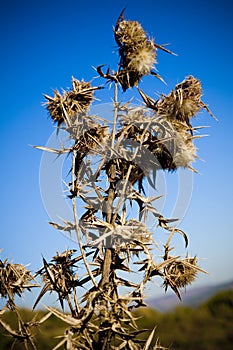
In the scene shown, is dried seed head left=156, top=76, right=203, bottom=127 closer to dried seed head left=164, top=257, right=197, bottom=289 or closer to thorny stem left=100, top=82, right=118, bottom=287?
thorny stem left=100, top=82, right=118, bottom=287

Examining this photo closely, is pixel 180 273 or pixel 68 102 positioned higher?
pixel 68 102

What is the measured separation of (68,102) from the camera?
9.42ft

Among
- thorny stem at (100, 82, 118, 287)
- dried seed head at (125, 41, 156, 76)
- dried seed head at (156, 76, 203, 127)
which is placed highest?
dried seed head at (125, 41, 156, 76)

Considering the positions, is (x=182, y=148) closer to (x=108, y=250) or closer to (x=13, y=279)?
(x=108, y=250)

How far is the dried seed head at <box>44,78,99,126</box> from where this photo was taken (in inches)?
112

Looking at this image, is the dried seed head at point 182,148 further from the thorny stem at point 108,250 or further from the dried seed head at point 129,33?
the dried seed head at point 129,33

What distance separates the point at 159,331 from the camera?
341 centimetres

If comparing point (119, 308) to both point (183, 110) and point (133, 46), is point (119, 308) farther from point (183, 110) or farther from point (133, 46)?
point (133, 46)

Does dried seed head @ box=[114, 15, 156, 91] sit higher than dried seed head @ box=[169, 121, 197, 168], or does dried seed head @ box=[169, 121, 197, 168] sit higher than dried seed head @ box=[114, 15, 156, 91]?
dried seed head @ box=[114, 15, 156, 91]

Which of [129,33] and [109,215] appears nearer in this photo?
[109,215]

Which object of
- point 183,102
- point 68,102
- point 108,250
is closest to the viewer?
point 108,250

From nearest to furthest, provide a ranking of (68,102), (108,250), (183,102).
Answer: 1. (108,250)
2. (183,102)
3. (68,102)

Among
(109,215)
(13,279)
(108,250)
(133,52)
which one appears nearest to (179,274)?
(108,250)

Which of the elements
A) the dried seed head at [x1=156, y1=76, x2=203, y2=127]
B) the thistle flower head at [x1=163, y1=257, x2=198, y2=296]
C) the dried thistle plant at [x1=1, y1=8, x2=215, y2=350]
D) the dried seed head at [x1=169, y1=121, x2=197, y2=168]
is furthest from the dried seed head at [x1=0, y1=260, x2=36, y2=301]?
the dried seed head at [x1=156, y1=76, x2=203, y2=127]
